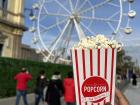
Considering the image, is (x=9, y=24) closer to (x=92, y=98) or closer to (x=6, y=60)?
(x=6, y=60)

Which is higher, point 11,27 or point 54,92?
point 11,27

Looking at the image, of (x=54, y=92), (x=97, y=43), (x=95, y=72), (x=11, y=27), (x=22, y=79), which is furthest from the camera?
(x=11, y=27)

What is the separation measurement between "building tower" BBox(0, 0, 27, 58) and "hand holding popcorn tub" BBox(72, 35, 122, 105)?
3893 cm

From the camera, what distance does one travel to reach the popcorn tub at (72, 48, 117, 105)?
5.36 meters

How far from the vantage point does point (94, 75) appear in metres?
5.38

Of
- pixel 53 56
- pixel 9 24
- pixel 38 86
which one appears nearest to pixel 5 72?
pixel 38 86

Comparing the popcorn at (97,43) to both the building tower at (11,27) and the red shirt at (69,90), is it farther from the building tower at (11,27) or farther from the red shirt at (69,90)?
the building tower at (11,27)

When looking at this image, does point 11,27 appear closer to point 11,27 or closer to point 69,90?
point 11,27

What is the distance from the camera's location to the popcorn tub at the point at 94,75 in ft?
17.6

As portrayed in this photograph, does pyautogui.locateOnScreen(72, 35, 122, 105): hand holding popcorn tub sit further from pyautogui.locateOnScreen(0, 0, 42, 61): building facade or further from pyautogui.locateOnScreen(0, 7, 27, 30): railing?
pyautogui.locateOnScreen(0, 7, 27, 30): railing

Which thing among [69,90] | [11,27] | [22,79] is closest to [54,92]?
[69,90]

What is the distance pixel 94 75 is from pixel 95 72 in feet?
0.11

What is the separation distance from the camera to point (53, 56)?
49.2 m

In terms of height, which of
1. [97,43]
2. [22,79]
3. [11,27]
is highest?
[11,27]
